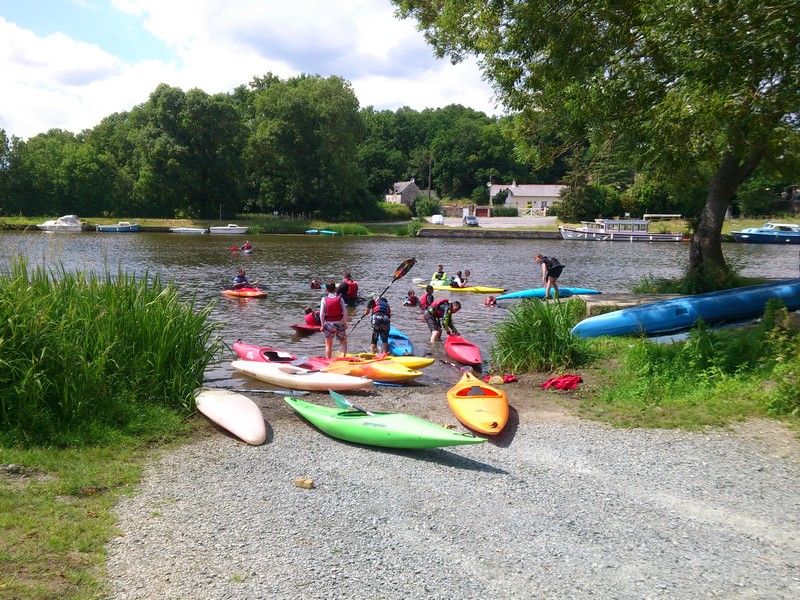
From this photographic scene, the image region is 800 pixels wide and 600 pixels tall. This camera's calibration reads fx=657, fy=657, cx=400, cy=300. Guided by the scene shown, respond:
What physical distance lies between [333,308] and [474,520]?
7.18 metres

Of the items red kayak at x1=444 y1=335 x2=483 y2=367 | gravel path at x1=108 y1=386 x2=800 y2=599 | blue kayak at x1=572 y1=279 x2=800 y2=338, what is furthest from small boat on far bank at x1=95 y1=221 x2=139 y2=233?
gravel path at x1=108 y1=386 x2=800 y2=599

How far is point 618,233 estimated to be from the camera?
57.2 m

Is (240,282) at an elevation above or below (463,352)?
above

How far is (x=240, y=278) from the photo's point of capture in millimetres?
21953

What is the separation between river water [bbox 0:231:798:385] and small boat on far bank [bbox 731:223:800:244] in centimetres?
355

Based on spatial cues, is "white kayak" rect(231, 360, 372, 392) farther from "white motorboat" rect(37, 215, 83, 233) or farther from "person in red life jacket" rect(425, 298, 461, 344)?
"white motorboat" rect(37, 215, 83, 233)

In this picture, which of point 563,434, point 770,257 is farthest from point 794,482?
point 770,257

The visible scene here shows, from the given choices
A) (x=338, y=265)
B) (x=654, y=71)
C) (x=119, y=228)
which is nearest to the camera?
(x=654, y=71)

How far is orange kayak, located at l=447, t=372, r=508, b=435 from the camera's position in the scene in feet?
25.4

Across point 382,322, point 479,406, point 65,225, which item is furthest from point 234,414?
point 65,225

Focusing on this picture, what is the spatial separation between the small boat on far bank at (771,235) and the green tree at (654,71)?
142 ft

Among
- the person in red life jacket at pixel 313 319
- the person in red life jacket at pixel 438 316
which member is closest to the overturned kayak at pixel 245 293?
the person in red life jacket at pixel 313 319

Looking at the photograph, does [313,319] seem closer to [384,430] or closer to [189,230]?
[384,430]

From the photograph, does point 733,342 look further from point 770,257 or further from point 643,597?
point 770,257
